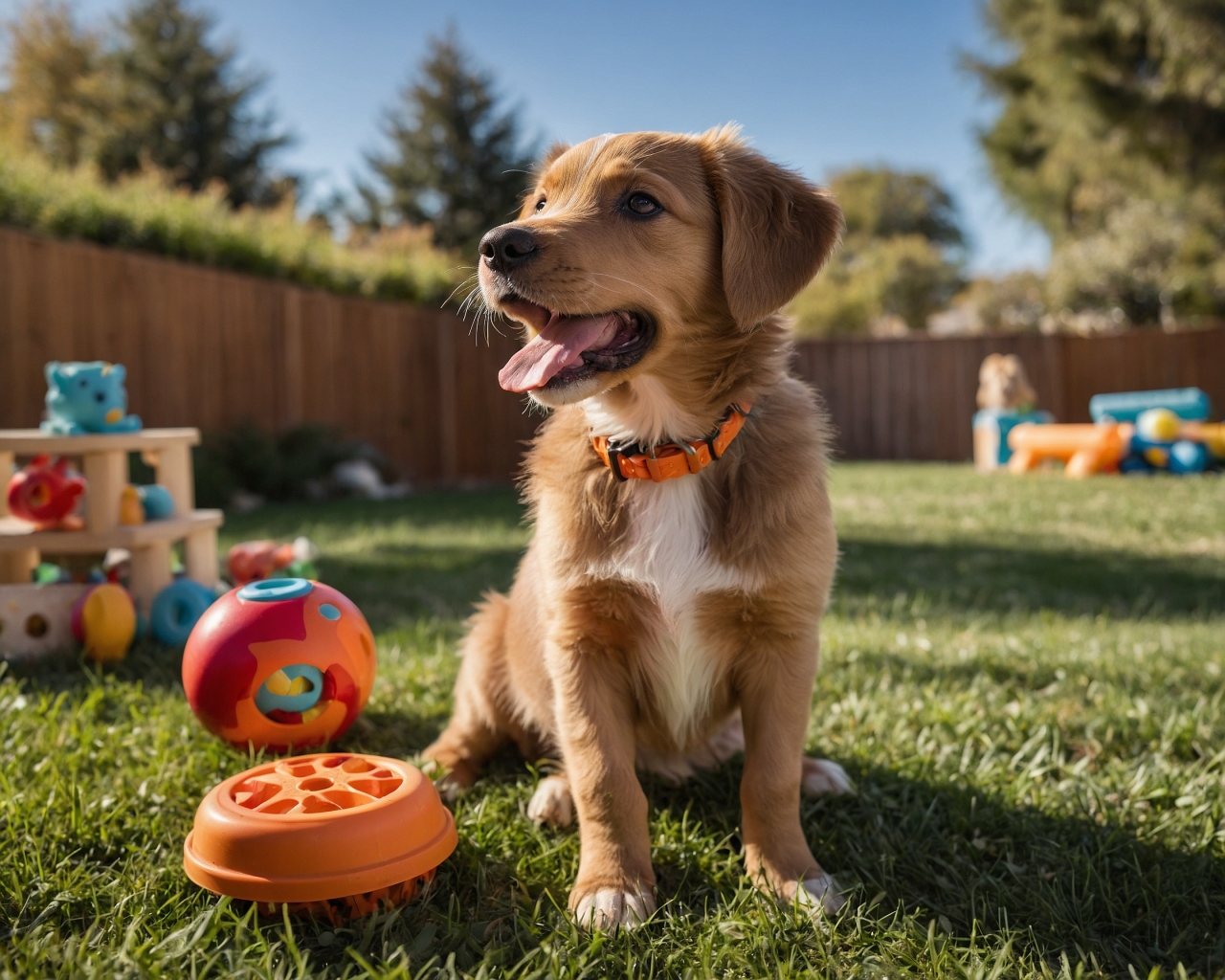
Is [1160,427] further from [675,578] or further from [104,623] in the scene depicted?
[104,623]

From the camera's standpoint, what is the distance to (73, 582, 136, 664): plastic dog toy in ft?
11.9

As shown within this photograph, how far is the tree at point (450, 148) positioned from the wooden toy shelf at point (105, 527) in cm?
2913

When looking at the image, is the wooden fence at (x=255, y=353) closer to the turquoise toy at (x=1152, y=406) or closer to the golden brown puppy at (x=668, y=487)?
the golden brown puppy at (x=668, y=487)

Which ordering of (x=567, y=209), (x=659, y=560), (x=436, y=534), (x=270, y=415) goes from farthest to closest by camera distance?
(x=270, y=415) → (x=436, y=534) → (x=567, y=209) → (x=659, y=560)

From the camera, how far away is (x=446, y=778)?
102 inches

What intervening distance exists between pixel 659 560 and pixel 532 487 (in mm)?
527

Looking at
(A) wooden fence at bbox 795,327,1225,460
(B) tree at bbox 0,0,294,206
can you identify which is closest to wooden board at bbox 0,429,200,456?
(A) wooden fence at bbox 795,327,1225,460

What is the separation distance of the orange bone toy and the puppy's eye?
455 inches

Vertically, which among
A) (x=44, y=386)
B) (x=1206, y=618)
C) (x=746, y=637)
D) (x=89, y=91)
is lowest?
(x=1206, y=618)

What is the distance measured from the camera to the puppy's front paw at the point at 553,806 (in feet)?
7.83

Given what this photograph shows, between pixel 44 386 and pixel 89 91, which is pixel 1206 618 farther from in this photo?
pixel 89 91

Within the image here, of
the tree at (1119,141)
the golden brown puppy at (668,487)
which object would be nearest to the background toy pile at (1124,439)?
the tree at (1119,141)


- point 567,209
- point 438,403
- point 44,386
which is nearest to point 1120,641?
point 567,209

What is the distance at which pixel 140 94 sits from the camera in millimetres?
29000
